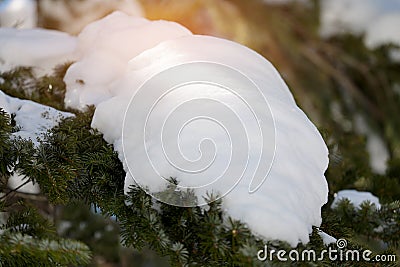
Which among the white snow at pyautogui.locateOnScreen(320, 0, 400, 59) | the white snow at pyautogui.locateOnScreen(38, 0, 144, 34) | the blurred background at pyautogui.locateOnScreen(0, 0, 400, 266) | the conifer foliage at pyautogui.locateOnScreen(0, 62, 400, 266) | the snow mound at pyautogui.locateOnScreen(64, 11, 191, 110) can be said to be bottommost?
the conifer foliage at pyautogui.locateOnScreen(0, 62, 400, 266)

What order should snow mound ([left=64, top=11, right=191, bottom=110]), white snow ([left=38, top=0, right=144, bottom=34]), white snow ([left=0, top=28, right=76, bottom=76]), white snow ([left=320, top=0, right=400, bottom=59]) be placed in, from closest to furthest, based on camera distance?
snow mound ([left=64, top=11, right=191, bottom=110]), white snow ([left=0, top=28, right=76, bottom=76]), white snow ([left=38, top=0, right=144, bottom=34]), white snow ([left=320, top=0, right=400, bottom=59])

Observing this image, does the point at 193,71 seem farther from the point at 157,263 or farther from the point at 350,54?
the point at 157,263

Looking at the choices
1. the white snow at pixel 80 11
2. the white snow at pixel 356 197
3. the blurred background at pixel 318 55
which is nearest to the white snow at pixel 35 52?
the white snow at pixel 80 11

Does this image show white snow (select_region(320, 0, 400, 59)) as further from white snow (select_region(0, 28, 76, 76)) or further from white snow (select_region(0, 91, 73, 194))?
white snow (select_region(0, 91, 73, 194))

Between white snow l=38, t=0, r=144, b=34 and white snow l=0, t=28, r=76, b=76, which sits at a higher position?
white snow l=38, t=0, r=144, b=34

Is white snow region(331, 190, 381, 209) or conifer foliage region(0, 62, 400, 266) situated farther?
white snow region(331, 190, 381, 209)

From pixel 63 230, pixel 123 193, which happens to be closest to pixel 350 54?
pixel 63 230

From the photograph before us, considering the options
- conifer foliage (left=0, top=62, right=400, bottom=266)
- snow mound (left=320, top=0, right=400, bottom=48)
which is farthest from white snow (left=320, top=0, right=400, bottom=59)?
conifer foliage (left=0, top=62, right=400, bottom=266)
